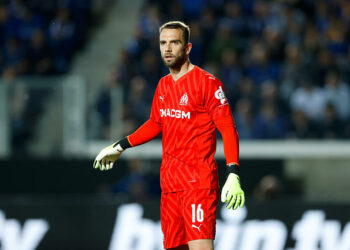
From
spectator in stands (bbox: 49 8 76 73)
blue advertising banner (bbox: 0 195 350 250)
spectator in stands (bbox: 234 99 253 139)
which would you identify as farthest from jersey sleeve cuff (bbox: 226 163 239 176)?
spectator in stands (bbox: 49 8 76 73)

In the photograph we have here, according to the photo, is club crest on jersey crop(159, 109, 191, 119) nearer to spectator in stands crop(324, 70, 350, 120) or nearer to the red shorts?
the red shorts

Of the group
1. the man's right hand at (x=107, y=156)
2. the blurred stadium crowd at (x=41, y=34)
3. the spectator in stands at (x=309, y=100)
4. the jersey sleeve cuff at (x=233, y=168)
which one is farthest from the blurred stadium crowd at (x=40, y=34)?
the jersey sleeve cuff at (x=233, y=168)

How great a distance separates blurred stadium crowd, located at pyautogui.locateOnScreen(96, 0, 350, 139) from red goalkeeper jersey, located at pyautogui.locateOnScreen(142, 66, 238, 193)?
5.54 meters

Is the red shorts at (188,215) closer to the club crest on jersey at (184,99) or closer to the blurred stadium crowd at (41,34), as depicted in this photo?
the club crest on jersey at (184,99)

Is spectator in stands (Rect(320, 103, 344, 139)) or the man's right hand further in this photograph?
spectator in stands (Rect(320, 103, 344, 139))


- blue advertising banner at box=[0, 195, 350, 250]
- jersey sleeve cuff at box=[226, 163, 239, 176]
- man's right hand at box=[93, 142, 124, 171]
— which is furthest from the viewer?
blue advertising banner at box=[0, 195, 350, 250]

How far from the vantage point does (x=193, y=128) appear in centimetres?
502

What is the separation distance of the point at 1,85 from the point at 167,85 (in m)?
6.16

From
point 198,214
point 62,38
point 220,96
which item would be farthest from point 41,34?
point 198,214

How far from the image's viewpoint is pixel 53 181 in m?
11.3

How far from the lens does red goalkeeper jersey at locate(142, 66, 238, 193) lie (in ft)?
16.3

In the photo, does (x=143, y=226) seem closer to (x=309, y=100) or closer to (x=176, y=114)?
(x=309, y=100)

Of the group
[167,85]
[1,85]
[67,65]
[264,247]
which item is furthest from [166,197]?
[67,65]

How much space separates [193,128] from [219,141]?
564cm
